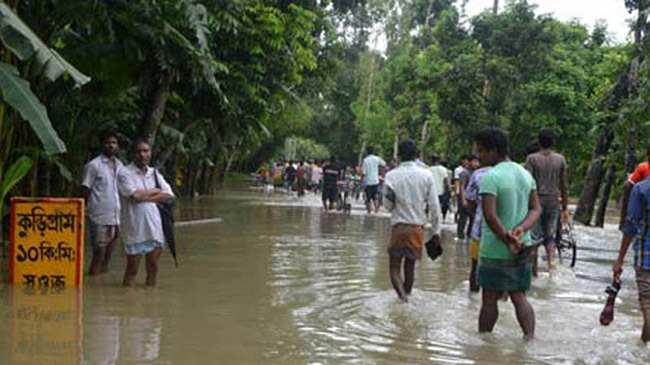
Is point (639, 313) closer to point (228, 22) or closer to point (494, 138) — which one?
point (494, 138)

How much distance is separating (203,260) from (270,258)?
1099 mm

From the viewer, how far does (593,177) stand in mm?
26250

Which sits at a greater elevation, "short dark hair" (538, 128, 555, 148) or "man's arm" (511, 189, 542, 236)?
"short dark hair" (538, 128, 555, 148)

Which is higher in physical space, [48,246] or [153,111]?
[153,111]

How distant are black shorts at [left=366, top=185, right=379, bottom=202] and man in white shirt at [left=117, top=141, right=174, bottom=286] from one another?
1622 cm

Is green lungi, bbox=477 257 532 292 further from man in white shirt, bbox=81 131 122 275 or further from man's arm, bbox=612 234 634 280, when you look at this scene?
man in white shirt, bbox=81 131 122 275

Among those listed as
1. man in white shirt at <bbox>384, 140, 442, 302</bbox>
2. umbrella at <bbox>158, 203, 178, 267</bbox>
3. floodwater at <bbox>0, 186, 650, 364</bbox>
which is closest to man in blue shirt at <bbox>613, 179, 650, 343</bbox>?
floodwater at <bbox>0, 186, 650, 364</bbox>

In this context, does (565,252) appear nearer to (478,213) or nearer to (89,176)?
(478,213)

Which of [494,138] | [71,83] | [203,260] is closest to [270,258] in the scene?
[203,260]

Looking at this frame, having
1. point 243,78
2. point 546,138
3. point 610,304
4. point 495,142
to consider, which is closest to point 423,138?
point 243,78

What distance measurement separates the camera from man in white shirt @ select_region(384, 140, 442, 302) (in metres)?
9.31

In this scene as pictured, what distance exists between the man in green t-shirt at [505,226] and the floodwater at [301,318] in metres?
0.49

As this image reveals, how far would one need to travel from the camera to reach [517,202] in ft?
23.8

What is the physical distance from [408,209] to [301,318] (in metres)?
1.72
